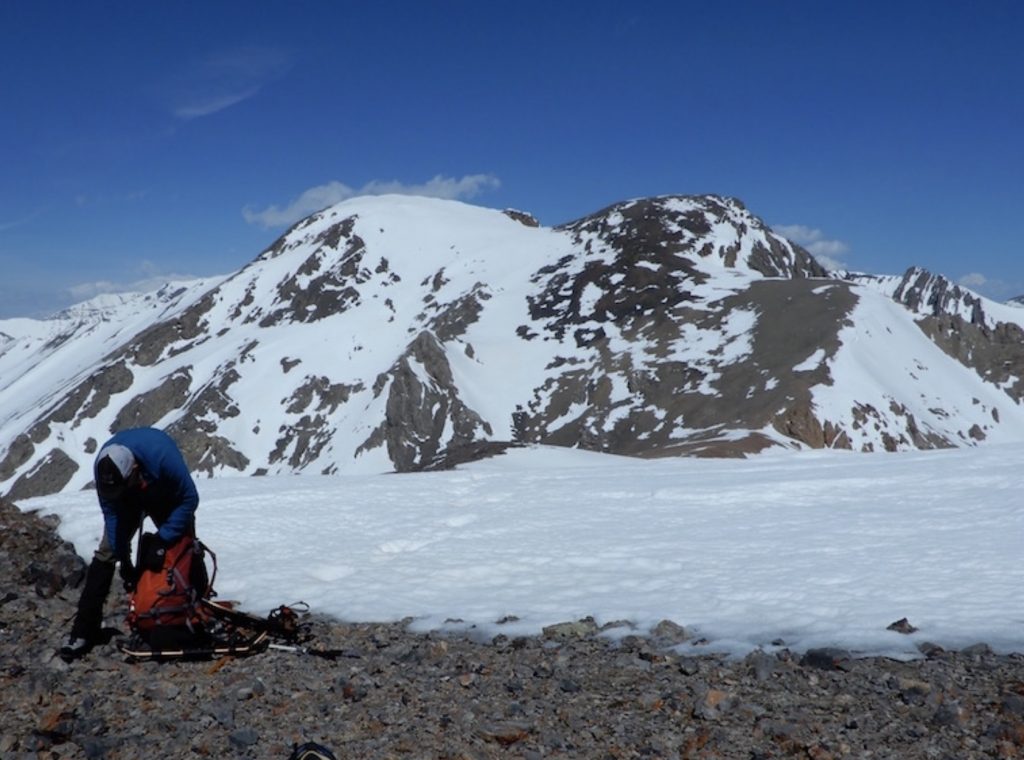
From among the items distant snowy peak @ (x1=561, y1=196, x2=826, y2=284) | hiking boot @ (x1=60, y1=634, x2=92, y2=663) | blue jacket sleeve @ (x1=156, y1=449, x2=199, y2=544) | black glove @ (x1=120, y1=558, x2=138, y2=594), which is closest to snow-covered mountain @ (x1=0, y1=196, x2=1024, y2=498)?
distant snowy peak @ (x1=561, y1=196, x2=826, y2=284)

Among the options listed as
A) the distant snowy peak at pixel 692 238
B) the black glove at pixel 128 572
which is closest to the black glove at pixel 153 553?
the black glove at pixel 128 572

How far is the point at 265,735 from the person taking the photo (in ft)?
22.6

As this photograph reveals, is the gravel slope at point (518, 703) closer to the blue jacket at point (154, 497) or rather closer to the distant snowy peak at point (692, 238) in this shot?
the blue jacket at point (154, 497)

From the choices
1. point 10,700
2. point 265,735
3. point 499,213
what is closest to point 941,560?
point 265,735

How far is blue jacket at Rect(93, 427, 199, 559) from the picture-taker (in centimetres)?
910

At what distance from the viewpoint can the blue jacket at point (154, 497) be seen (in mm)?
9102

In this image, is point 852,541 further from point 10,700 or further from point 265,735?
point 10,700

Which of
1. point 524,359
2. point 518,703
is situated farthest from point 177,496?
point 524,359

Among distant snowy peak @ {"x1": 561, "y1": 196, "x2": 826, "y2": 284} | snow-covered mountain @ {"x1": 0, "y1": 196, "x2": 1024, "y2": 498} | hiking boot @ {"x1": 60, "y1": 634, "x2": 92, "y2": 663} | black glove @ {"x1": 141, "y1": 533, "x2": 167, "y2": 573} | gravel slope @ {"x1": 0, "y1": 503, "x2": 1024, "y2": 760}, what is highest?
distant snowy peak @ {"x1": 561, "y1": 196, "x2": 826, "y2": 284}

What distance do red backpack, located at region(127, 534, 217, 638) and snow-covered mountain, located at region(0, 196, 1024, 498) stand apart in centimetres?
3076

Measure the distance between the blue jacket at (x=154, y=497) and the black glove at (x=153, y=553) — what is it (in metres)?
0.08

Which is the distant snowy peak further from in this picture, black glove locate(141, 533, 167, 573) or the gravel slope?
black glove locate(141, 533, 167, 573)

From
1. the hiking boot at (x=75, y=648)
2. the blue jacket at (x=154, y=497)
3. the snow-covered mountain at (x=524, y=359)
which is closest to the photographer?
the hiking boot at (x=75, y=648)

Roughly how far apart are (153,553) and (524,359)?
101m
